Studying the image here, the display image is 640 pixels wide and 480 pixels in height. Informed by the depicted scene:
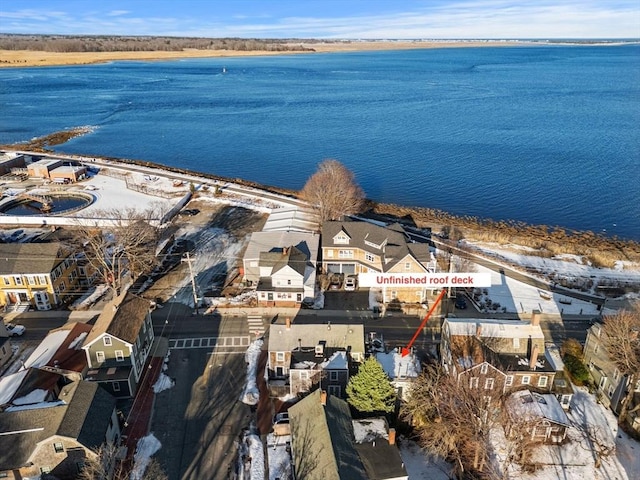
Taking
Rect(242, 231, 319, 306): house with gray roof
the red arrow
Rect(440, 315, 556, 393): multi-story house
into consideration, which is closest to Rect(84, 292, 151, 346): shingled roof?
Rect(242, 231, 319, 306): house with gray roof

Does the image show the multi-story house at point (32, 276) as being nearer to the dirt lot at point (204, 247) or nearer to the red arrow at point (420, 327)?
the dirt lot at point (204, 247)

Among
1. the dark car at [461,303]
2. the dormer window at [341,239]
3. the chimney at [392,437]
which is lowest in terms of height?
the dark car at [461,303]

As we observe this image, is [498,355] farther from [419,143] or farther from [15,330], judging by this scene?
[419,143]

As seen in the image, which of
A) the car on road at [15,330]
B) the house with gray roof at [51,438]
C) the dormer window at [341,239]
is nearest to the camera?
the house with gray roof at [51,438]

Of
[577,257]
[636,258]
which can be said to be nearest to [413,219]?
[577,257]

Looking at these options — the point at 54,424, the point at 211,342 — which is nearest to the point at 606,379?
the point at 211,342

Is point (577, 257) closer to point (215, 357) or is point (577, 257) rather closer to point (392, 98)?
point (215, 357)

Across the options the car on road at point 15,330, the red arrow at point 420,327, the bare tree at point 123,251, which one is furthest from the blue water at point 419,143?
the car on road at point 15,330
